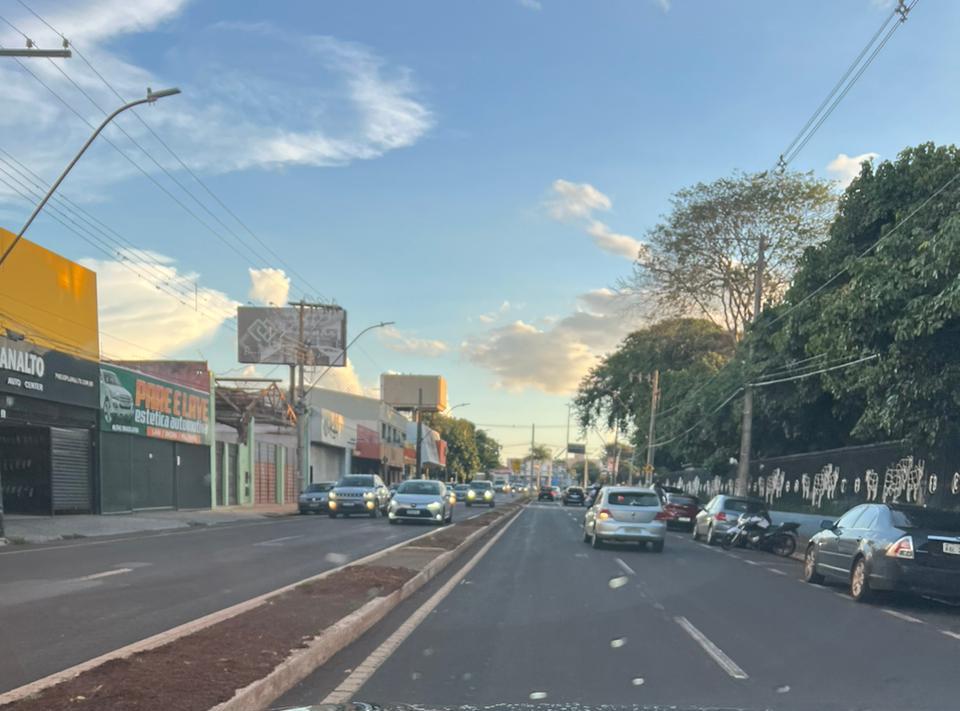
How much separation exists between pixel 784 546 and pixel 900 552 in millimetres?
10515

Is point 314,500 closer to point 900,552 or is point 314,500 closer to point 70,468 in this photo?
point 70,468

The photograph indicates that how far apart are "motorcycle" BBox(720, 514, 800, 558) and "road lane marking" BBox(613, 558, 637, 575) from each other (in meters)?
6.13

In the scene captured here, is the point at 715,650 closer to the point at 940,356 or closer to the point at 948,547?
the point at 948,547

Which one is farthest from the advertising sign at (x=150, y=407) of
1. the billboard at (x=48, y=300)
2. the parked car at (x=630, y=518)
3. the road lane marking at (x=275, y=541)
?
the parked car at (x=630, y=518)

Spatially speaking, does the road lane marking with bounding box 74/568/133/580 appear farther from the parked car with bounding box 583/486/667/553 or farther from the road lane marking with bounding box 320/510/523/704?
the parked car with bounding box 583/486/667/553

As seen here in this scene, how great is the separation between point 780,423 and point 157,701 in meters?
31.3

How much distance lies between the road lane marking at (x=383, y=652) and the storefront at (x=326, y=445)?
4358 cm

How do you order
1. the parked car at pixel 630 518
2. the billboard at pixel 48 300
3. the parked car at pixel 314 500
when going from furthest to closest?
the parked car at pixel 314 500 < the billboard at pixel 48 300 < the parked car at pixel 630 518

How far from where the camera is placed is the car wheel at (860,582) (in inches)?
477

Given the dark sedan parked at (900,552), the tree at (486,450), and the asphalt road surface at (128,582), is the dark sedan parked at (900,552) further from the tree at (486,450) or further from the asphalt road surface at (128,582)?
the tree at (486,450)

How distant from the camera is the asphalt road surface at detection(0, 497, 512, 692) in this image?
772cm

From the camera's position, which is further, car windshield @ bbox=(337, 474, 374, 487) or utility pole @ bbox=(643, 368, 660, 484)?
utility pole @ bbox=(643, 368, 660, 484)

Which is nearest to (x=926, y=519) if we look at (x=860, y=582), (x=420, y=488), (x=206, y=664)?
(x=860, y=582)

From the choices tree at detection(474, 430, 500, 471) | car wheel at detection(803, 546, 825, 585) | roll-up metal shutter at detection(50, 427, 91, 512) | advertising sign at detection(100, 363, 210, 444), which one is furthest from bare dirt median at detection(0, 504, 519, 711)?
tree at detection(474, 430, 500, 471)
